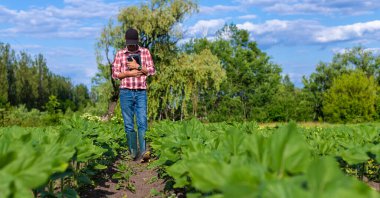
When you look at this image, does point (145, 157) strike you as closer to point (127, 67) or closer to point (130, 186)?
point (127, 67)

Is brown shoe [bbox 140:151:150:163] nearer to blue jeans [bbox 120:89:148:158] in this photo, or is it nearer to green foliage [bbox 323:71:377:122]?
blue jeans [bbox 120:89:148:158]

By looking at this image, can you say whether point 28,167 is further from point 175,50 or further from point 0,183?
point 175,50

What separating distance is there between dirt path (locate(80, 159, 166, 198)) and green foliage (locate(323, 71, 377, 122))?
3844cm

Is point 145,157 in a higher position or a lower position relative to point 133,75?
lower

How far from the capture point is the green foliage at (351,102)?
45.6 m

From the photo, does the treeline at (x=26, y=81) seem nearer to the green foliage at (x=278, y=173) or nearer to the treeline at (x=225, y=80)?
the treeline at (x=225, y=80)

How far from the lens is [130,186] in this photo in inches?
267

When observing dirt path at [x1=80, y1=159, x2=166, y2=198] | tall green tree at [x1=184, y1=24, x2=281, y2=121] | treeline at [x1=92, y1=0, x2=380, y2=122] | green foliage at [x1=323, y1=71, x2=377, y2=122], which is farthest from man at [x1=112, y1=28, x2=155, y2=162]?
tall green tree at [x1=184, y1=24, x2=281, y2=121]

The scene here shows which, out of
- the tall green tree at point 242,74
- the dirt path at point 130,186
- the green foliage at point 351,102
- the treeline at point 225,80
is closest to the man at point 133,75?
the dirt path at point 130,186

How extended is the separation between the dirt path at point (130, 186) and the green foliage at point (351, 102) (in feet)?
126

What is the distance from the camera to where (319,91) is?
65562mm

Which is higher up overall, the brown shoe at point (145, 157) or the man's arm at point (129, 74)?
the man's arm at point (129, 74)

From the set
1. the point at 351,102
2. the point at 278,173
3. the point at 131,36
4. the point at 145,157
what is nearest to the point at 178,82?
the point at 351,102

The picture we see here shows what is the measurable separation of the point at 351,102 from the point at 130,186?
42018 mm
